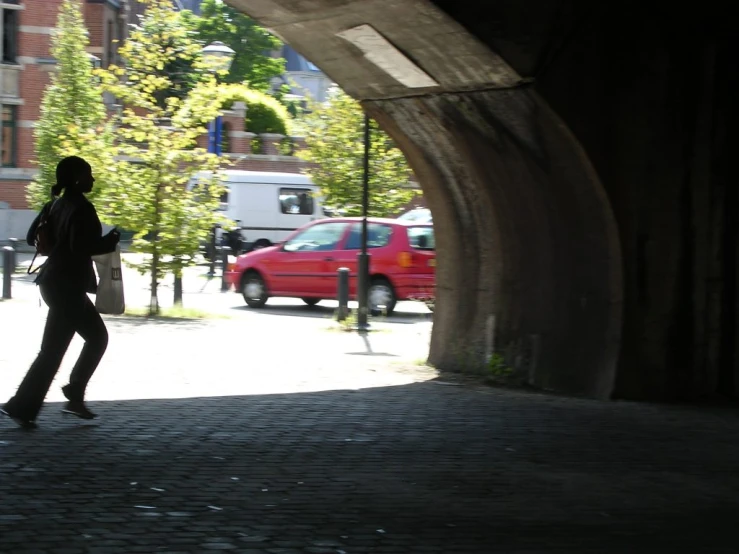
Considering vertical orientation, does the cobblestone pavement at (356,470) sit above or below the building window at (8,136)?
below

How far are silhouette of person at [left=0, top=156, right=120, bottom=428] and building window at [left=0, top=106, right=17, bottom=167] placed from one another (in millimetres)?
35315

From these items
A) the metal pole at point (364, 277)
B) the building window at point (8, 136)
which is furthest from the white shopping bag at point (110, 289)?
the building window at point (8, 136)

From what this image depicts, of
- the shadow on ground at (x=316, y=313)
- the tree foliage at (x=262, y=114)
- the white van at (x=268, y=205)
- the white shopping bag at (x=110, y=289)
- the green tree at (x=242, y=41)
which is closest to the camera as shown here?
the white shopping bag at (x=110, y=289)

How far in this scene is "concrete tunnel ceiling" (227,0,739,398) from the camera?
8.85m

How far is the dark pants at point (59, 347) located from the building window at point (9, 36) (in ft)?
116

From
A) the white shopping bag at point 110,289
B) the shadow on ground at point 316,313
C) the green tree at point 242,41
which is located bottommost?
the shadow on ground at point 316,313

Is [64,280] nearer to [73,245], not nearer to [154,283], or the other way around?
[73,245]

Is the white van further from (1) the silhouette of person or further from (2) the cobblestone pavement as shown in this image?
(1) the silhouette of person

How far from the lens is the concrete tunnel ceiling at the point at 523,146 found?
29.0 ft

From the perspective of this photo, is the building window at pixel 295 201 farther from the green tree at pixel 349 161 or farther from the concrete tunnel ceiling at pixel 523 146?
the concrete tunnel ceiling at pixel 523 146

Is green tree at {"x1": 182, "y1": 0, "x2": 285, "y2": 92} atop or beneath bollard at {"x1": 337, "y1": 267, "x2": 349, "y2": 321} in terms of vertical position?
atop

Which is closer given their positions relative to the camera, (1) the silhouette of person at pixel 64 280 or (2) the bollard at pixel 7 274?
(1) the silhouette of person at pixel 64 280

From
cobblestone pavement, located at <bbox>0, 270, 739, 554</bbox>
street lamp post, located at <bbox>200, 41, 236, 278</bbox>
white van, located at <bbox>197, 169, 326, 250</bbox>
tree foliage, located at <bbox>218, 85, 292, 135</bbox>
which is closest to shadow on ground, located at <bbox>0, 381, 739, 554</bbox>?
cobblestone pavement, located at <bbox>0, 270, 739, 554</bbox>

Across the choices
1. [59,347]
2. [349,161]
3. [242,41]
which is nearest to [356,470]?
[59,347]
